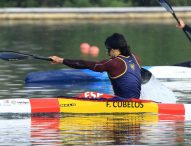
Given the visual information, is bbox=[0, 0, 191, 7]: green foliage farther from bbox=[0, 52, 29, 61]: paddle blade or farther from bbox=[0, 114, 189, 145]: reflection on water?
bbox=[0, 114, 189, 145]: reflection on water

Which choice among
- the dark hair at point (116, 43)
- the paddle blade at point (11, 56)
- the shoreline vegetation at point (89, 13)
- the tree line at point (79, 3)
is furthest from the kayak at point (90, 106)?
the tree line at point (79, 3)

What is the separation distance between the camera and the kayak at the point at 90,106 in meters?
16.5

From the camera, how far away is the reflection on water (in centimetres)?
1432

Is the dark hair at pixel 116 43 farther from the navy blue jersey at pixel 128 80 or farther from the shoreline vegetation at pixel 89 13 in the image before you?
the shoreline vegetation at pixel 89 13

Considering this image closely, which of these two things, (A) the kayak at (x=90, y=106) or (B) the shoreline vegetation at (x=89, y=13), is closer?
(A) the kayak at (x=90, y=106)

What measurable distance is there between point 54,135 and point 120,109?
2.11 metres

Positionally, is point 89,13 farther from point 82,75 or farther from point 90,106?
point 90,106

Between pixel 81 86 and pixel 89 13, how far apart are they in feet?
69.4

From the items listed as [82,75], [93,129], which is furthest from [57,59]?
[82,75]

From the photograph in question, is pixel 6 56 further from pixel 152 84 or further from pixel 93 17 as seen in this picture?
pixel 93 17

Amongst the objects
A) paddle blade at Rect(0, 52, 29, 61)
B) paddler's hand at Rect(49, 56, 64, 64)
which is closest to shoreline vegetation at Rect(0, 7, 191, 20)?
paddle blade at Rect(0, 52, 29, 61)

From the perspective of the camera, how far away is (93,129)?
1534 cm

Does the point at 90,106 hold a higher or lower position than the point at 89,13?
lower

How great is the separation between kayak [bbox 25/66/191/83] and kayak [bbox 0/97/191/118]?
5226mm
